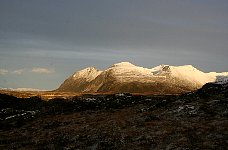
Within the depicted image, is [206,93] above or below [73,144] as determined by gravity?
above

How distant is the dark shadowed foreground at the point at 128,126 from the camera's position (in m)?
26.8

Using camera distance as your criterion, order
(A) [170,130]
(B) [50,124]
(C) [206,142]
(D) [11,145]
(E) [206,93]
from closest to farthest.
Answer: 1. (C) [206,142]
2. (A) [170,130]
3. (D) [11,145]
4. (B) [50,124]
5. (E) [206,93]

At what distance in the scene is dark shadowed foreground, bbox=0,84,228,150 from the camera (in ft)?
88.0

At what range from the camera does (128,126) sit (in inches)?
1313

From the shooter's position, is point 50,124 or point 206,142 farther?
point 50,124

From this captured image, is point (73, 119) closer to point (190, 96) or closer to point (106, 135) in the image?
point (106, 135)

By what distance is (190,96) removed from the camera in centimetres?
4372

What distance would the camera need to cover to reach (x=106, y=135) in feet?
100

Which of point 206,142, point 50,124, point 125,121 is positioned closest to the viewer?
point 206,142

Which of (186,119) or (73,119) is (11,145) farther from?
(186,119)

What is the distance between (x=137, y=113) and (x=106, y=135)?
10.4 m

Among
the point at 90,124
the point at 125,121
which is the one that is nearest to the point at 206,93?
the point at 125,121

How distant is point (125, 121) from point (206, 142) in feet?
40.3

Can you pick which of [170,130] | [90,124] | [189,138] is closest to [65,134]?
[90,124]
